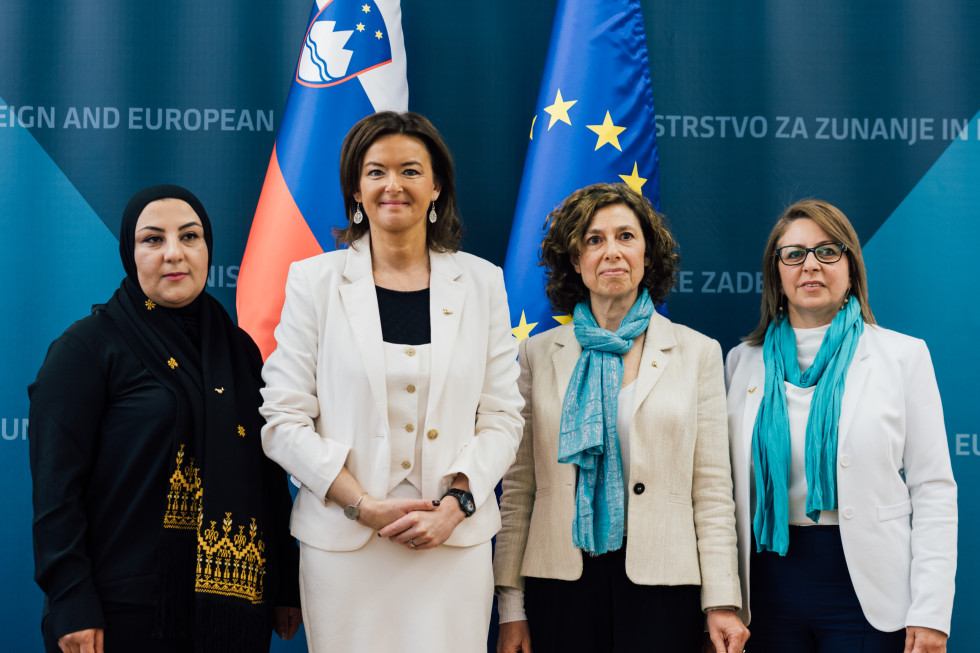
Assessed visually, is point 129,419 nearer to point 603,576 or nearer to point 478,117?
point 603,576

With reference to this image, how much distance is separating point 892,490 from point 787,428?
27 centimetres

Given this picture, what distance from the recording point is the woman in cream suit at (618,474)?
1.90m

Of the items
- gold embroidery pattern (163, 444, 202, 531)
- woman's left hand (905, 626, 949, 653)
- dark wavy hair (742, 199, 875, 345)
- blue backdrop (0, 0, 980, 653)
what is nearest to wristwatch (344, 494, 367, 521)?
gold embroidery pattern (163, 444, 202, 531)

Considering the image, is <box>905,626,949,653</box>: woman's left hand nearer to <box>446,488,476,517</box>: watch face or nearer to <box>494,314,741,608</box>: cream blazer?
<box>494,314,741,608</box>: cream blazer

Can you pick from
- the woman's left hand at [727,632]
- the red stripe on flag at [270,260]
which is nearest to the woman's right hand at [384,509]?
the woman's left hand at [727,632]

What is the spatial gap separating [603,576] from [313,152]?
1529mm

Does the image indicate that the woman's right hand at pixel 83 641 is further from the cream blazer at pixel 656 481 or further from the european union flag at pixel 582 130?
the european union flag at pixel 582 130

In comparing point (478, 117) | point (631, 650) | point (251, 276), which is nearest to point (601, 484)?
point (631, 650)

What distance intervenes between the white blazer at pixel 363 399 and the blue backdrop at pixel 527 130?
3.87 feet

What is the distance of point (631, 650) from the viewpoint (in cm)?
186

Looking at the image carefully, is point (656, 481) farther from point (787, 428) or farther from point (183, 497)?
point (183, 497)

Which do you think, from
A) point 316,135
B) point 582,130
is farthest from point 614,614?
point 316,135

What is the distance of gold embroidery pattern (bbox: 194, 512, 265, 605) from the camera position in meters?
1.75

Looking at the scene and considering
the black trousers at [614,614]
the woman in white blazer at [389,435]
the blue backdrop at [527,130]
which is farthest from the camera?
the blue backdrop at [527,130]
